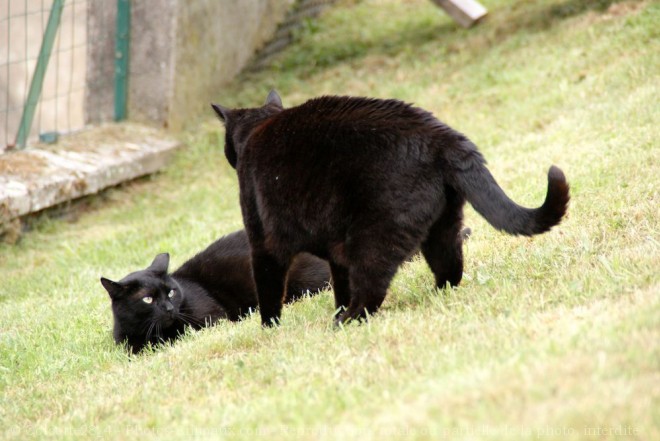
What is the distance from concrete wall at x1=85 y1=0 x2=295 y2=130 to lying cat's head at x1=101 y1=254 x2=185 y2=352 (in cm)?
437

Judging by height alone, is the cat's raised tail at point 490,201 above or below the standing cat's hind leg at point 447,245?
above

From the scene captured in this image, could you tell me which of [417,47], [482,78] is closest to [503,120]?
[482,78]

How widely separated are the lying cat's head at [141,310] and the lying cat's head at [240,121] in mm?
889

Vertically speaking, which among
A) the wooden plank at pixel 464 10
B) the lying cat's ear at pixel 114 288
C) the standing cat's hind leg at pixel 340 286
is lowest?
the lying cat's ear at pixel 114 288

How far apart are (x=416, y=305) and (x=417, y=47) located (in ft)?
21.5

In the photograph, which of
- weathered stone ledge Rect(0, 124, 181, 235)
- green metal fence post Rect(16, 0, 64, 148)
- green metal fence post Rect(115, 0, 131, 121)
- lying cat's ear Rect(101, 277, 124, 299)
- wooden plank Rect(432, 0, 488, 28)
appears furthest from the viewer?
wooden plank Rect(432, 0, 488, 28)

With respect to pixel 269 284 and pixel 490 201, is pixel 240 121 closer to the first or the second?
pixel 269 284

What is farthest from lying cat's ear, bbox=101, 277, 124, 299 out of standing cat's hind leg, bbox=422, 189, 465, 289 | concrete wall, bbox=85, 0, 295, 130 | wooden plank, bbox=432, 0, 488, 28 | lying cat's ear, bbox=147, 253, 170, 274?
wooden plank, bbox=432, 0, 488, 28

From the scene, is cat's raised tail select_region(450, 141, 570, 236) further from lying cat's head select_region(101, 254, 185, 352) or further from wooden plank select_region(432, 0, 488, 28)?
wooden plank select_region(432, 0, 488, 28)

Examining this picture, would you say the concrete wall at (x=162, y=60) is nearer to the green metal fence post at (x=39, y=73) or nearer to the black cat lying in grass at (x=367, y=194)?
the green metal fence post at (x=39, y=73)

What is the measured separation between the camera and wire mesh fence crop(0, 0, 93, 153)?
8211 millimetres

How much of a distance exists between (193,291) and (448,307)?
6.60ft

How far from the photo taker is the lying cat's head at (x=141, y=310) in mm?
4867

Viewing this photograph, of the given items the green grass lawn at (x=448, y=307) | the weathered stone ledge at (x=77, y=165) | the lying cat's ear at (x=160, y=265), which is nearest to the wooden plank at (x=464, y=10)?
the green grass lawn at (x=448, y=307)
